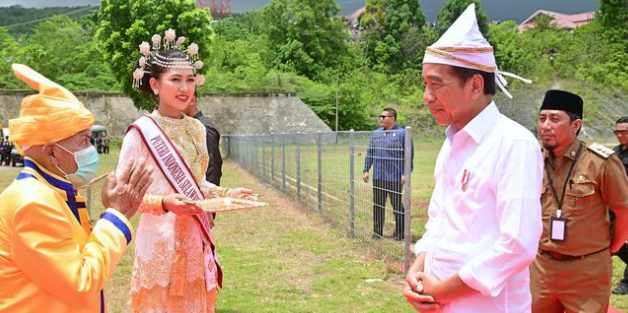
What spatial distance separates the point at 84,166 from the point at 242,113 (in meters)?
44.2

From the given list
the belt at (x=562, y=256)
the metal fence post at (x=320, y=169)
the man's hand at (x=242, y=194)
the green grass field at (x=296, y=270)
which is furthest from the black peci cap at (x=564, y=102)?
the metal fence post at (x=320, y=169)

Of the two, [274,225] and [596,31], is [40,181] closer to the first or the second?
[274,225]

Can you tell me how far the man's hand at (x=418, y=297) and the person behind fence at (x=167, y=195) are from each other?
144 cm

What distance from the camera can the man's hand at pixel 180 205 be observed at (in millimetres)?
3238

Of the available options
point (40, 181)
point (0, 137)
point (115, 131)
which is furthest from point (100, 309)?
point (115, 131)

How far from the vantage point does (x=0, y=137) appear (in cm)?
2759

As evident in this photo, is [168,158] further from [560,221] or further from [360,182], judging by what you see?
[360,182]

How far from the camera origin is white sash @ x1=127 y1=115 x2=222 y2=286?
3.49 m

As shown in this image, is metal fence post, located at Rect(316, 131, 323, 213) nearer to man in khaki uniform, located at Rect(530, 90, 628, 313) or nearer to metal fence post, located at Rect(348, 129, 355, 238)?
metal fence post, located at Rect(348, 129, 355, 238)

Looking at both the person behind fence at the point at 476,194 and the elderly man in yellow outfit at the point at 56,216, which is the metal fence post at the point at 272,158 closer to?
the elderly man in yellow outfit at the point at 56,216

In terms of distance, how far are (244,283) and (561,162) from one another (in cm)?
410

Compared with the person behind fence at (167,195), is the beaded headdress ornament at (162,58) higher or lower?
higher

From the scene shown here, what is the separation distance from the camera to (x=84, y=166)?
245cm

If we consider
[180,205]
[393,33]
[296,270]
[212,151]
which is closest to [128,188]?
[180,205]
